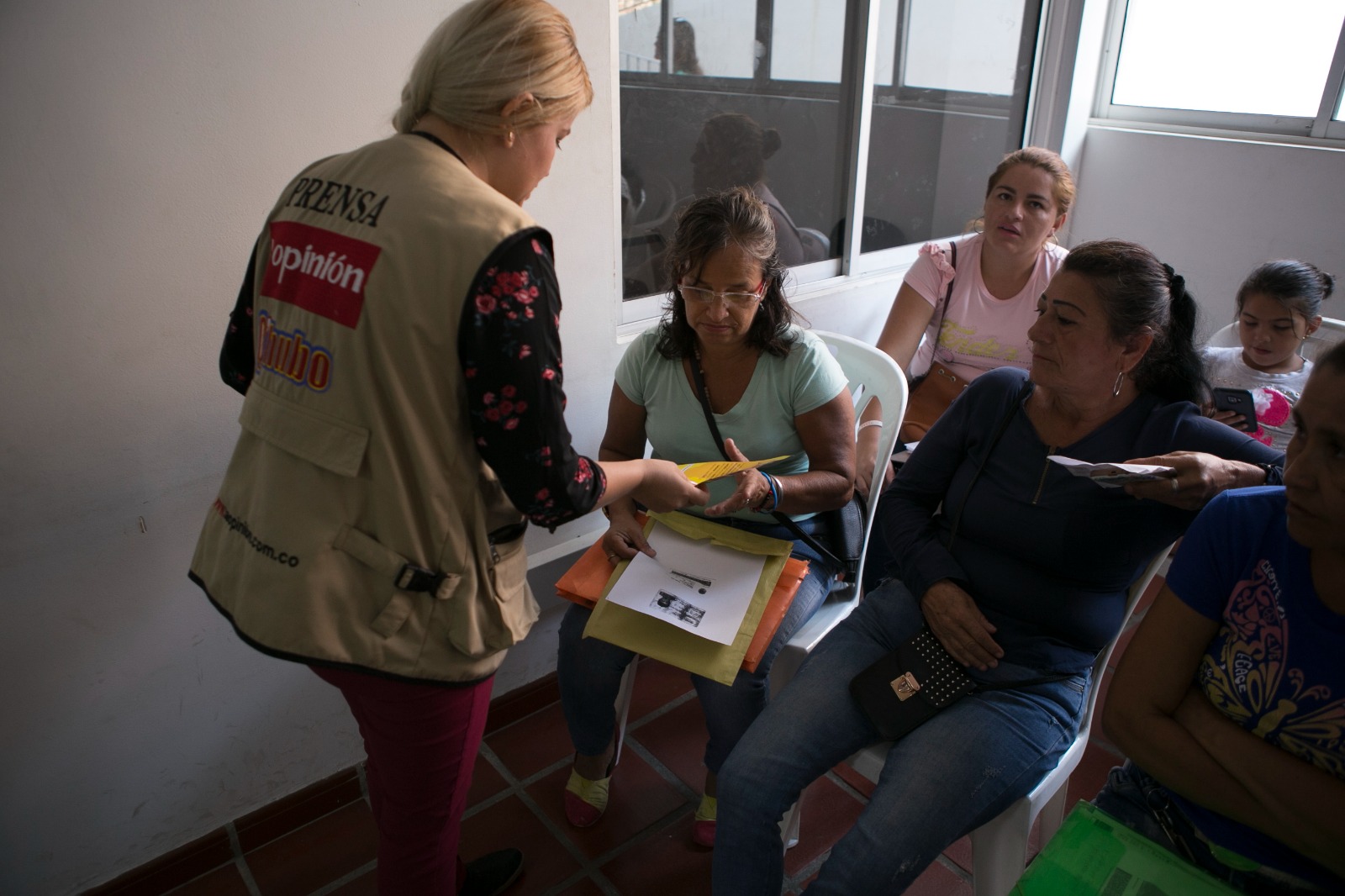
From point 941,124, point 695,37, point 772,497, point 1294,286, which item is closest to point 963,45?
point 941,124

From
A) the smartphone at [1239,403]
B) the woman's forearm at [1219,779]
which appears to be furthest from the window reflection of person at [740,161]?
the woman's forearm at [1219,779]

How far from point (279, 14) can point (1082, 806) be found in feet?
6.11

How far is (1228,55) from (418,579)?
3.69m

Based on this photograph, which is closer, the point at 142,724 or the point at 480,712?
the point at 480,712

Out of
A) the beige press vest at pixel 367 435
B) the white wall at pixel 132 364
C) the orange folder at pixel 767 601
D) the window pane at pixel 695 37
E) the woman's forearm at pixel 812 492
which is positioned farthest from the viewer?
the window pane at pixel 695 37

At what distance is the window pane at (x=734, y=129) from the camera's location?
230 cm

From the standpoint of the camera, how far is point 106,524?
1.58m

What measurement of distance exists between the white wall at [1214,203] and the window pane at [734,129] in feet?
4.53

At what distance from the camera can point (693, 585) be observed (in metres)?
1.69

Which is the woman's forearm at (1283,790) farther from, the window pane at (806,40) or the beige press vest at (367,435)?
the window pane at (806,40)

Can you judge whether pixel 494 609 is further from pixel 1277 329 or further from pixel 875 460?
pixel 1277 329

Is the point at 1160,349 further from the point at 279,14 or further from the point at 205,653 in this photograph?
the point at 205,653

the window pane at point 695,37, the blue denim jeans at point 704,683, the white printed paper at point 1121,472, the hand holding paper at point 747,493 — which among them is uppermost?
the window pane at point 695,37

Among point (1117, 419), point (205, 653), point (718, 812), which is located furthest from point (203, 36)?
point (1117, 419)
